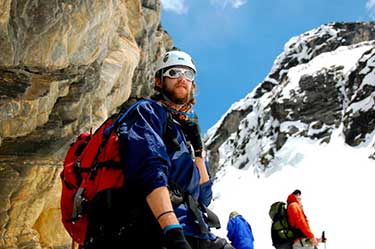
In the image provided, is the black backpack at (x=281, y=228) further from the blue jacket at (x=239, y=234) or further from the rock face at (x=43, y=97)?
the rock face at (x=43, y=97)

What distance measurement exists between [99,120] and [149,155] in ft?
36.6

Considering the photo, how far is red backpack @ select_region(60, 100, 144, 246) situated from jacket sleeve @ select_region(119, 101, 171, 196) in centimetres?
8

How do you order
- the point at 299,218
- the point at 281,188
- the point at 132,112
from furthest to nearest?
the point at 281,188 < the point at 299,218 < the point at 132,112

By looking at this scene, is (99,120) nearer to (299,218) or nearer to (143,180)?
(299,218)

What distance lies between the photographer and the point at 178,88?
352 cm

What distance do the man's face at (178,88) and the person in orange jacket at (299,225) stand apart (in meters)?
7.68

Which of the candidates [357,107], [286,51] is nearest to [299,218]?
[357,107]

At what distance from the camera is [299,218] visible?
34.6 feet

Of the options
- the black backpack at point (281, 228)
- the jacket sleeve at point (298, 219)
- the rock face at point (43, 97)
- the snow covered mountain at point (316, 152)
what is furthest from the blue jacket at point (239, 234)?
the snow covered mountain at point (316, 152)

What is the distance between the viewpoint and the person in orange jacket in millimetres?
Answer: 10445

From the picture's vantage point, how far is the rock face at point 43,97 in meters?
8.43

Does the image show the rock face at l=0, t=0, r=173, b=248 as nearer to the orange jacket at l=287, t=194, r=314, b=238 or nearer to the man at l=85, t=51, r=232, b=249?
the orange jacket at l=287, t=194, r=314, b=238

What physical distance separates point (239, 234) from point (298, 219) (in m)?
1.54

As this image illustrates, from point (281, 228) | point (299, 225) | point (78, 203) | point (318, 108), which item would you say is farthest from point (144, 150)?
point (318, 108)
